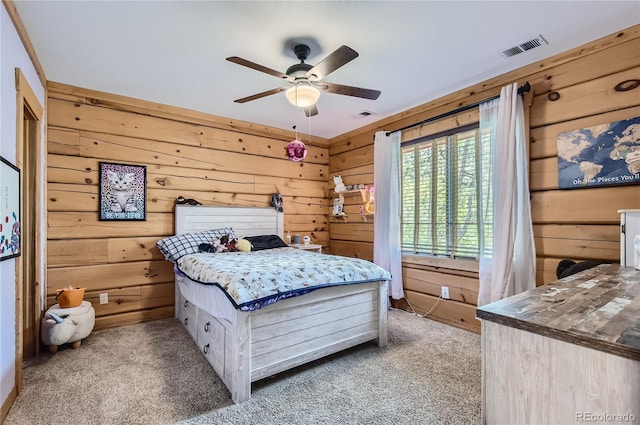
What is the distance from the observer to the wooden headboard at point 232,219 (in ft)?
12.0

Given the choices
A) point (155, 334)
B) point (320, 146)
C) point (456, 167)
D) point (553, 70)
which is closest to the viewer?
point (553, 70)

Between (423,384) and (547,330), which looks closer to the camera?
(547,330)

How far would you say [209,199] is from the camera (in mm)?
3928

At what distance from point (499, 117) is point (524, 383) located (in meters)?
2.48

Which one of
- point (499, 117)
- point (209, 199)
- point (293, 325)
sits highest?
point (499, 117)

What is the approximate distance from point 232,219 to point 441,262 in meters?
2.58

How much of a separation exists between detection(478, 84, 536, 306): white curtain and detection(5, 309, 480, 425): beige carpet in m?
0.68

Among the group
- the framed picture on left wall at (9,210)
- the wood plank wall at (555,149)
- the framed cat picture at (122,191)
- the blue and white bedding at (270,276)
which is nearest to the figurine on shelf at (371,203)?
the wood plank wall at (555,149)

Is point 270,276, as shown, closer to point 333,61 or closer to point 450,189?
point 333,61

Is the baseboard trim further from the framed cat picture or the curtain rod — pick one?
the curtain rod

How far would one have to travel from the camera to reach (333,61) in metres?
1.97

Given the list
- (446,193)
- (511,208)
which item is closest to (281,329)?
(511,208)

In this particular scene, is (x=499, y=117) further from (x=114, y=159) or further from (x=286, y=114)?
(x=114, y=159)

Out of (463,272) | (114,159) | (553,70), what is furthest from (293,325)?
(553,70)
